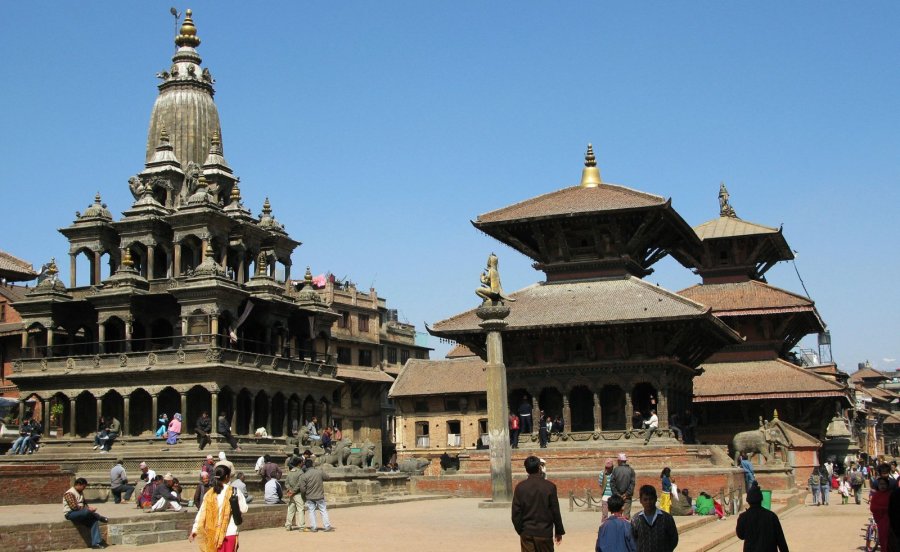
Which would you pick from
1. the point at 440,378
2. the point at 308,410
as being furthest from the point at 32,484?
the point at 440,378

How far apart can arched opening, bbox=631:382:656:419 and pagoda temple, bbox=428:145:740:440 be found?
44 mm

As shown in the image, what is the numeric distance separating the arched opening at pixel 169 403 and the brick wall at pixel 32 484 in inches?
890

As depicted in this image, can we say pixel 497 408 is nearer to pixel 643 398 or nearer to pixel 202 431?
pixel 643 398

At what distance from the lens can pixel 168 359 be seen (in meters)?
52.9

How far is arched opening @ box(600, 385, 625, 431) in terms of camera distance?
46688 millimetres

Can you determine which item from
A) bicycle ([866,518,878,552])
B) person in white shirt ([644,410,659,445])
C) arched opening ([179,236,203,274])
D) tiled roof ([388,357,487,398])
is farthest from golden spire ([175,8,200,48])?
bicycle ([866,518,878,552])

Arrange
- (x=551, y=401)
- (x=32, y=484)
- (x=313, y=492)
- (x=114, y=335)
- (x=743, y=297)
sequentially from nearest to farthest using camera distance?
(x=313, y=492) < (x=32, y=484) < (x=551, y=401) < (x=114, y=335) < (x=743, y=297)

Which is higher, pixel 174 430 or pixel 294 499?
pixel 174 430

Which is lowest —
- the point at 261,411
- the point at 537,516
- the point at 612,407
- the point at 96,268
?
the point at 537,516

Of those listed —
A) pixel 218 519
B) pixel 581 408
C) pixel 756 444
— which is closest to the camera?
pixel 218 519

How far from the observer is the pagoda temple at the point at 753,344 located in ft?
189

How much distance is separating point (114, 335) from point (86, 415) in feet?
15.1

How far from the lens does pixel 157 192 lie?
6144 centimetres

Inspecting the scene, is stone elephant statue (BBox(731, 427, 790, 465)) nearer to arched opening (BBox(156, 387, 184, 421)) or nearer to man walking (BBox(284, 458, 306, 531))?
man walking (BBox(284, 458, 306, 531))
